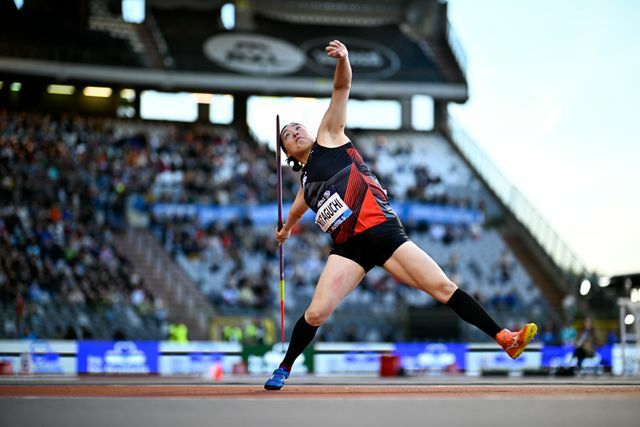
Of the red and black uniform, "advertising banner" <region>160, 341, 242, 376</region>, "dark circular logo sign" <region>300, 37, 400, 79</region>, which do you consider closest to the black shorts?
the red and black uniform

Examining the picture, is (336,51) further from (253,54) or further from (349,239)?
(253,54)

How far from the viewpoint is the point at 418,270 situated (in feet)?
20.8

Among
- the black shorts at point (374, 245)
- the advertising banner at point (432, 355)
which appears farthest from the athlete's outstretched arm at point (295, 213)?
the advertising banner at point (432, 355)

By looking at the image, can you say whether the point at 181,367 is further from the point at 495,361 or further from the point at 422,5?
the point at 422,5

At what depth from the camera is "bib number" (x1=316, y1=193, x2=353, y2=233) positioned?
254 inches

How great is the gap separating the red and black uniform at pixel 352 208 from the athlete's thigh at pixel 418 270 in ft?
0.22

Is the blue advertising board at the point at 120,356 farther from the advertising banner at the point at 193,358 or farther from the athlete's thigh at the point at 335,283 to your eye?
the athlete's thigh at the point at 335,283

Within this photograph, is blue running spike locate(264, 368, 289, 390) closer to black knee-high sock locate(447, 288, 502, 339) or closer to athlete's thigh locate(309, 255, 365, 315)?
athlete's thigh locate(309, 255, 365, 315)

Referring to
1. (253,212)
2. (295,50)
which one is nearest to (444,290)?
(253,212)

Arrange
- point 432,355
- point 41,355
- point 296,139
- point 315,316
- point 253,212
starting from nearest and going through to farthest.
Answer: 1. point 315,316
2. point 296,139
3. point 41,355
4. point 432,355
5. point 253,212

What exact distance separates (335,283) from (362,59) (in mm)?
31745

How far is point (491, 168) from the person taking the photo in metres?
35.5

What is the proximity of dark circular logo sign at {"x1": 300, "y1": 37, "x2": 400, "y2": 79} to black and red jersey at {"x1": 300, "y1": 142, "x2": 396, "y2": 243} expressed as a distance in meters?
30.7

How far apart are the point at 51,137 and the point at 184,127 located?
641 centimetres
